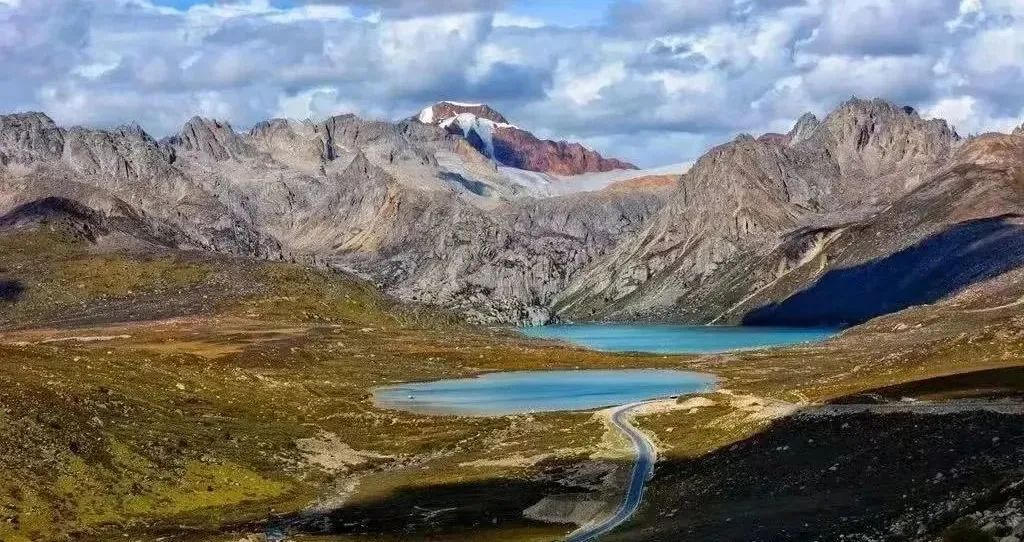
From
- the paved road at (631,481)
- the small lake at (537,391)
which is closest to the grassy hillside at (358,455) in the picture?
the paved road at (631,481)

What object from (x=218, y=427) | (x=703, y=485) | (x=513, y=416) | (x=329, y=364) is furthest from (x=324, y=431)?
(x=329, y=364)

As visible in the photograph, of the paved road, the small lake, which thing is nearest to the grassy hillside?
the paved road

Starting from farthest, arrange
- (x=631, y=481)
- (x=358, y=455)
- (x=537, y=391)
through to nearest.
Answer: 1. (x=537, y=391)
2. (x=358, y=455)
3. (x=631, y=481)

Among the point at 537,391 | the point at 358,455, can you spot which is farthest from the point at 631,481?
the point at 537,391

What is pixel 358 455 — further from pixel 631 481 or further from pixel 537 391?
pixel 537 391

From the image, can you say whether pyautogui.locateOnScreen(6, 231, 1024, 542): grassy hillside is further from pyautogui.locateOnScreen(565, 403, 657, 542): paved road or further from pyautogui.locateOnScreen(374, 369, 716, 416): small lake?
pyautogui.locateOnScreen(374, 369, 716, 416): small lake
